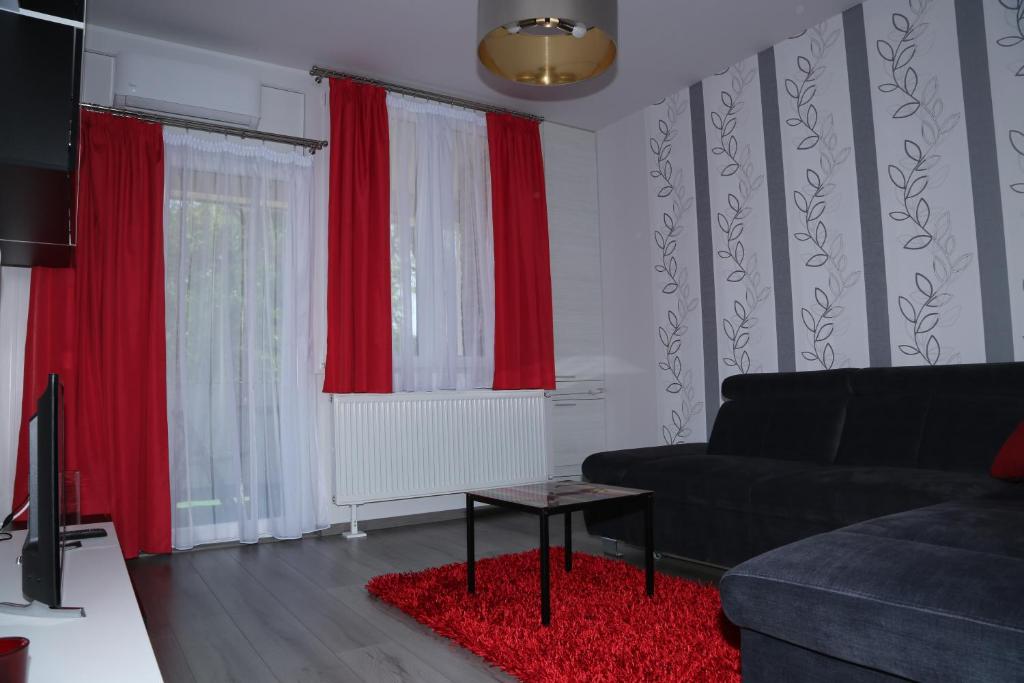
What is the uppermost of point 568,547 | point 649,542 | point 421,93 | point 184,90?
point 421,93

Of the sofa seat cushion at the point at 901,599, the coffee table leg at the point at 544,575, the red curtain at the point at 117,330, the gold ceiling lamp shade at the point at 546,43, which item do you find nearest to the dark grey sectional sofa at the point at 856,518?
the sofa seat cushion at the point at 901,599

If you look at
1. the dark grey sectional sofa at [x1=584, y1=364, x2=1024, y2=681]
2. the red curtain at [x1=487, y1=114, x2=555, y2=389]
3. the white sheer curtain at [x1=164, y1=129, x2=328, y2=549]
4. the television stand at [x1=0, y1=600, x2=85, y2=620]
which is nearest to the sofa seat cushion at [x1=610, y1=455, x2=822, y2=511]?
the dark grey sectional sofa at [x1=584, y1=364, x2=1024, y2=681]

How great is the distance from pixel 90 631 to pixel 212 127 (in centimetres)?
325

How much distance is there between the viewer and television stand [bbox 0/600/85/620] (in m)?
1.19

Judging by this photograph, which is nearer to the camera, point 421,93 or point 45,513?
point 45,513

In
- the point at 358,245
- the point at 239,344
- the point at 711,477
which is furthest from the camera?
the point at 358,245

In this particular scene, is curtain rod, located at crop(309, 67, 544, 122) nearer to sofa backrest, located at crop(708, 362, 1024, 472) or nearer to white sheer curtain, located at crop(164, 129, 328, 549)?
white sheer curtain, located at crop(164, 129, 328, 549)

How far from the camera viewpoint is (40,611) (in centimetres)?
120

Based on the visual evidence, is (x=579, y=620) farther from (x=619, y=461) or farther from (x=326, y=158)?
(x=326, y=158)

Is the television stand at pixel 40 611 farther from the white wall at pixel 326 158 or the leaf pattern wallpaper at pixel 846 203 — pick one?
the leaf pattern wallpaper at pixel 846 203

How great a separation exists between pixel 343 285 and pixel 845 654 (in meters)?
3.24

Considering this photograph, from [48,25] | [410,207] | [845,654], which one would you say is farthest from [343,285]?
[845,654]

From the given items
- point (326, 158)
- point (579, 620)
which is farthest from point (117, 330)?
point (579, 620)

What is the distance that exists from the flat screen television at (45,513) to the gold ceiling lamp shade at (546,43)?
1625mm
